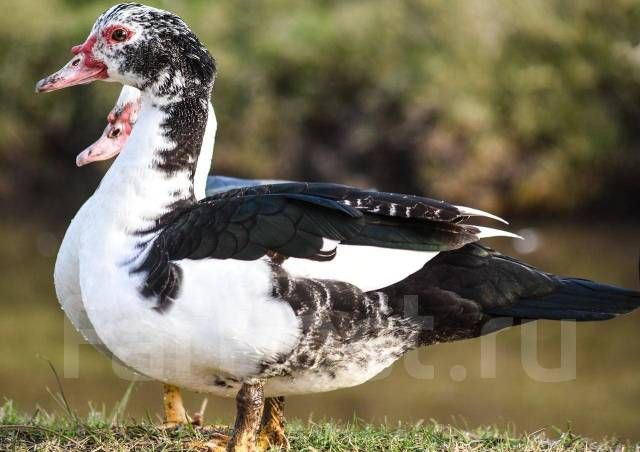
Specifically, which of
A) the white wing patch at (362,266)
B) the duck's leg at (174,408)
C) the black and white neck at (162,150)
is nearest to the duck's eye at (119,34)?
the black and white neck at (162,150)

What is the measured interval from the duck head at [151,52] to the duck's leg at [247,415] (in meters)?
1.17

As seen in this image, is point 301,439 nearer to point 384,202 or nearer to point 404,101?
point 384,202

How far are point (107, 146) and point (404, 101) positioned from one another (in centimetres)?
860

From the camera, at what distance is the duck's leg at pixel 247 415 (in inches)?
156

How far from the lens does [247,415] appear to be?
397cm

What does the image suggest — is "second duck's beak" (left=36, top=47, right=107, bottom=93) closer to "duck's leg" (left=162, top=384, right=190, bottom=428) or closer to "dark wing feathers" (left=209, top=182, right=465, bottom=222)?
"dark wing feathers" (left=209, top=182, right=465, bottom=222)

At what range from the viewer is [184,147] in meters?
4.22

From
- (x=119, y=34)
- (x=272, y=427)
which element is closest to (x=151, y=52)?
(x=119, y=34)

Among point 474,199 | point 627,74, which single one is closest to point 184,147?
point 474,199

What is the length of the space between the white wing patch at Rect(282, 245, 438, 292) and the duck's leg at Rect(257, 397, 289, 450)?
0.82m

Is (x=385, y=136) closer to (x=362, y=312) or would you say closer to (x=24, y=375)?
(x=24, y=375)

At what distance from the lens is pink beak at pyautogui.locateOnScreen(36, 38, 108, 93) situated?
429 centimetres

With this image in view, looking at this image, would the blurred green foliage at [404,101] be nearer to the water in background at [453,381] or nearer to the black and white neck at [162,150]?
the water in background at [453,381]

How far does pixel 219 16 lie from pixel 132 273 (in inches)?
450
